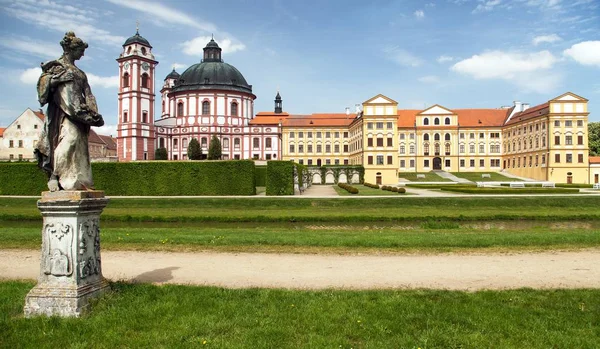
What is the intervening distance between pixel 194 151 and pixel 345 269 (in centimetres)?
5100

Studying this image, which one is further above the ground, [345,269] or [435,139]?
[435,139]

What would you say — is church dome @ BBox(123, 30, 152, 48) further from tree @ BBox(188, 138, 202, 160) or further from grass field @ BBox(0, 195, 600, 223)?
grass field @ BBox(0, 195, 600, 223)

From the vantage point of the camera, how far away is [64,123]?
486 centimetres

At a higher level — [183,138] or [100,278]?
[183,138]

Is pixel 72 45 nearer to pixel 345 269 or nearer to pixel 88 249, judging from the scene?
pixel 88 249

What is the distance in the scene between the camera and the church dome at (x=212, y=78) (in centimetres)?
6381

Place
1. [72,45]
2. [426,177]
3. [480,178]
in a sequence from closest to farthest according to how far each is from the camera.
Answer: [72,45]
[480,178]
[426,177]

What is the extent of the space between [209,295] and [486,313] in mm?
3233

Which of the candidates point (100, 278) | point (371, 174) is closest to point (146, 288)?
point (100, 278)

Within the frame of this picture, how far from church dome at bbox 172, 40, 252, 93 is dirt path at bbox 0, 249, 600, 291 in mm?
57325

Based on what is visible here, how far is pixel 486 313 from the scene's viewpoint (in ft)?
15.0

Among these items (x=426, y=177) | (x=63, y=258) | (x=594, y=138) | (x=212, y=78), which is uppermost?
(x=212, y=78)

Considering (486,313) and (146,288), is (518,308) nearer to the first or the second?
(486,313)

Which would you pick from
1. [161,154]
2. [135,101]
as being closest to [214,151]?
[161,154]
